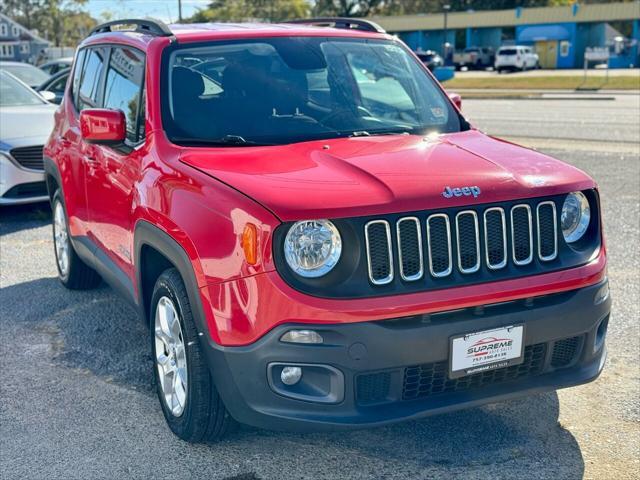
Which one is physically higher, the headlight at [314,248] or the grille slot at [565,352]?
the headlight at [314,248]

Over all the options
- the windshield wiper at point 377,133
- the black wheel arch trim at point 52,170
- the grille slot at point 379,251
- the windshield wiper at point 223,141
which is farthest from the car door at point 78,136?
the grille slot at point 379,251

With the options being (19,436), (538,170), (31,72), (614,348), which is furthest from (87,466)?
(31,72)

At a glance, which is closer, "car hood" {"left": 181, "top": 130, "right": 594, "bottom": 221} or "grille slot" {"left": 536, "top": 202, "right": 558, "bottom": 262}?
"car hood" {"left": 181, "top": 130, "right": 594, "bottom": 221}

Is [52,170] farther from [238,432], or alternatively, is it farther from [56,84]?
[56,84]

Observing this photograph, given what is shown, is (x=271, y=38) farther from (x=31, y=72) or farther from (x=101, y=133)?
(x=31, y=72)

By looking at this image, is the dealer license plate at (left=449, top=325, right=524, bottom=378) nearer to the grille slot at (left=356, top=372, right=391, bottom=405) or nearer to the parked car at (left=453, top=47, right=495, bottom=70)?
the grille slot at (left=356, top=372, right=391, bottom=405)

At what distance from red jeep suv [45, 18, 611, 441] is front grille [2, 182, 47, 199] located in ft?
15.6

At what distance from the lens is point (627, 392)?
4.32 m

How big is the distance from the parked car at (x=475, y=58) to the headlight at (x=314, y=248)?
206 feet

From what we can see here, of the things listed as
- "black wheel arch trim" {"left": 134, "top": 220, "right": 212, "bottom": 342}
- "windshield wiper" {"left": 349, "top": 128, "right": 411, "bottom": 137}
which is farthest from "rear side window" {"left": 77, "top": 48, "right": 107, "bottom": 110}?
"windshield wiper" {"left": 349, "top": 128, "right": 411, "bottom": 137}

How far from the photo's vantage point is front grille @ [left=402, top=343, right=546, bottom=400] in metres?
3.34

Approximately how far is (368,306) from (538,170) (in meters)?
1.09

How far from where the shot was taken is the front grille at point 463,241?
128 inches

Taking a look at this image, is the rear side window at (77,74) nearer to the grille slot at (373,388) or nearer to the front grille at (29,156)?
the front grille at (29,156)
